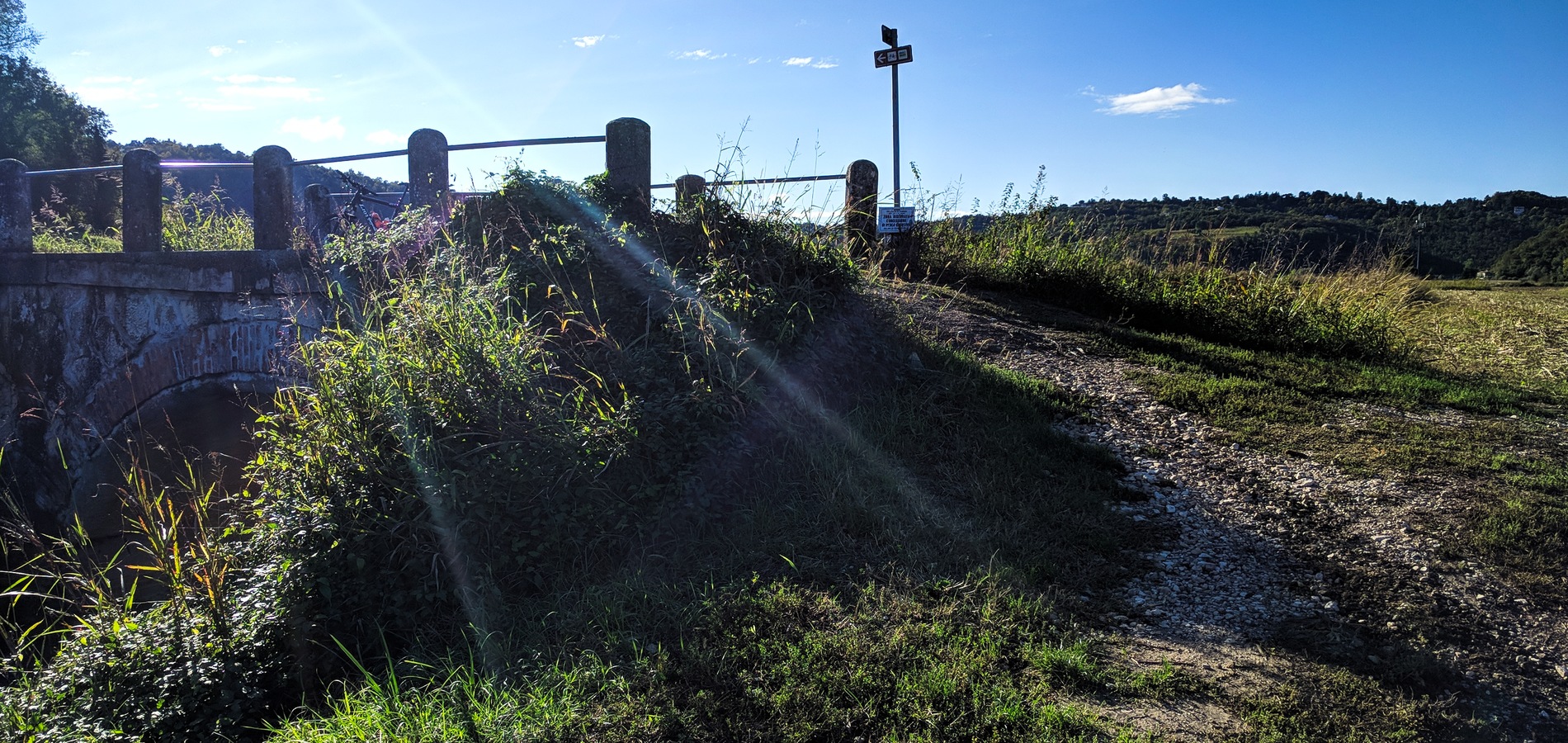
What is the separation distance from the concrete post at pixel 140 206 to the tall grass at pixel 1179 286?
779 centimetres

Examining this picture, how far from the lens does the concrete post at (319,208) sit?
30.7 feet

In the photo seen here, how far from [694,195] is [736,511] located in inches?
107

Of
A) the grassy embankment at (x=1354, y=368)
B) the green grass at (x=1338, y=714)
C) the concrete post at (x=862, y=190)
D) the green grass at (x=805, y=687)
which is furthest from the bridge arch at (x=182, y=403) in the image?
the green grass at (x=1338, y=714)

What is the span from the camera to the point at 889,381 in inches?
212

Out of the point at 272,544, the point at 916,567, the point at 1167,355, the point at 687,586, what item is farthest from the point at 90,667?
the point at 1167,355

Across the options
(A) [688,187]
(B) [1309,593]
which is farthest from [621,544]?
(A) [688,187]

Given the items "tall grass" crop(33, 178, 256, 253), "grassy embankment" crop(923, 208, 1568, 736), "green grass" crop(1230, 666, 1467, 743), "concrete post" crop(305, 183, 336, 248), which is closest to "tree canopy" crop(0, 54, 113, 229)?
"tall grass" crop(33, 178, 256, 253)

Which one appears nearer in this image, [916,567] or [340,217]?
[916,567]

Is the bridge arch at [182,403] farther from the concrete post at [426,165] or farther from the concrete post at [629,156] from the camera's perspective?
the concrete post at [629,156]

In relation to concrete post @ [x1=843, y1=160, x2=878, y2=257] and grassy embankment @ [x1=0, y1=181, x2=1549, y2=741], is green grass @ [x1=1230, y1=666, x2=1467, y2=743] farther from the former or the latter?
concrete post @ [x1=843, y1=160, x2=878, y2=257]

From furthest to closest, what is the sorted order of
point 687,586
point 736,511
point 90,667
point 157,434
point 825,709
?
point 157,434 < point 736,511 < point 687,586 < point 90,667 < point 825,709

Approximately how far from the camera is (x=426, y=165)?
7316 mm

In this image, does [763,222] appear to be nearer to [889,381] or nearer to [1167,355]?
[889,381]

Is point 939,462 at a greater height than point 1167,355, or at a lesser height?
lesser
